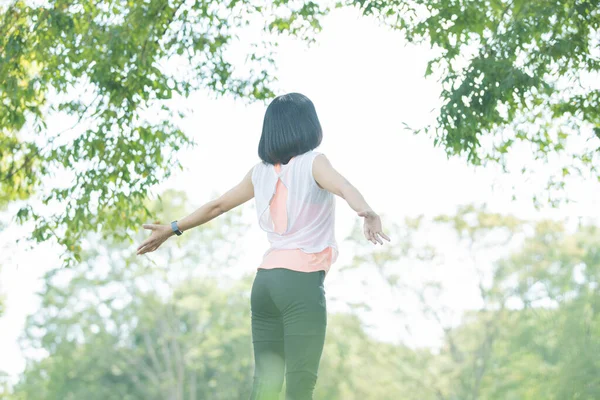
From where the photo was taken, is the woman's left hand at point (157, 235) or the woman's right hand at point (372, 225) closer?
the woman's right hand at point (372, 225)

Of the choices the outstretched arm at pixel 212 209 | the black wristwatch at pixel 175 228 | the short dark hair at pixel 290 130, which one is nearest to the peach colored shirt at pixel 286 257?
the short dark hair at pixel 290 130

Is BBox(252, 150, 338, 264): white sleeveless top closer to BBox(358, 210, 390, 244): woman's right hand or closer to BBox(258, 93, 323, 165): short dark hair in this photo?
BBox(258, 93, 323, 165): short dark hair

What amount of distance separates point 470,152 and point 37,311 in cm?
3390

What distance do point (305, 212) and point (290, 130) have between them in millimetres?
341

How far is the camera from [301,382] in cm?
306

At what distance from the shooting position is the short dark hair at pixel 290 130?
3.29 m

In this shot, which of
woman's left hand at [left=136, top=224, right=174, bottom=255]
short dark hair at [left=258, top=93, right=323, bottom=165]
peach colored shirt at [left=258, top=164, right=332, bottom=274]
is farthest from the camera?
woman's left hand at [left=136, top=224, right=174, bottom=255]

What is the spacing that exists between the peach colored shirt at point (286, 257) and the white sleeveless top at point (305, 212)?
0.07 ft

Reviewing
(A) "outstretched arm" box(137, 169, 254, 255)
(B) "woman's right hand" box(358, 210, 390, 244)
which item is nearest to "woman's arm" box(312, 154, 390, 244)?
(B) "woman's right hand" box(358, 210, 390, 244)

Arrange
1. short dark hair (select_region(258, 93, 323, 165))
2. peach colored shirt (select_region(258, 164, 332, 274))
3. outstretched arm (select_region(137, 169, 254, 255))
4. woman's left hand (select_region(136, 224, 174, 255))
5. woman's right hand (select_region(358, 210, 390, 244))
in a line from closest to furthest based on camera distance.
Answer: woman's right hand (select_region(358, 210, 390, 244))
peach colored shirt (select_region(258, 164, 332, 274))
short dark hair (select_region(258, 93, 323, 165))
outstretched arm (select_region(137, 169, 254, 255))
woman's left hand (select_region(136, 224, 174, 255))

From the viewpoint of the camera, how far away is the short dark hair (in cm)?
329

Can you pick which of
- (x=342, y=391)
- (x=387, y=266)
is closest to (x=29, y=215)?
(x=387, y=266)

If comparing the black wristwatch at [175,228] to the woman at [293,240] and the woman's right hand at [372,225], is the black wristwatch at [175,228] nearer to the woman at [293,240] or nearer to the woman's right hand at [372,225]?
the woman at [293,240]

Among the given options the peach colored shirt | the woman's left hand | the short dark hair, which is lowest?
the peach colored shirt
